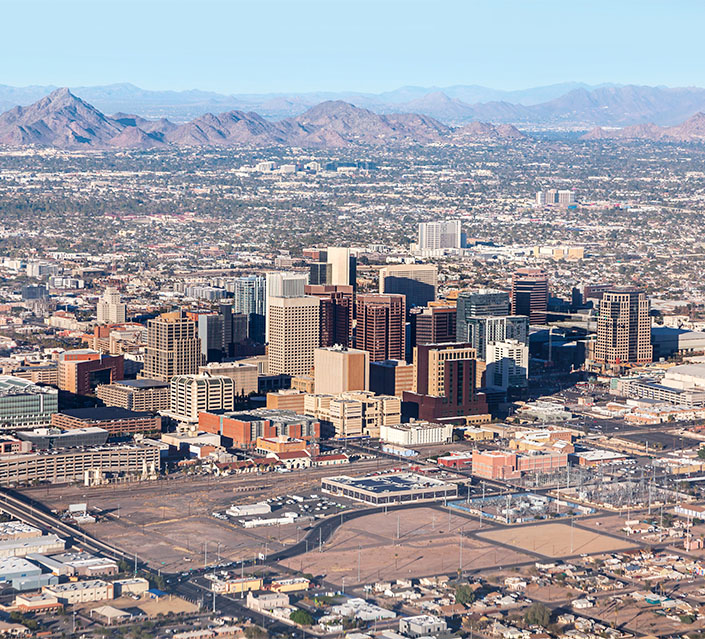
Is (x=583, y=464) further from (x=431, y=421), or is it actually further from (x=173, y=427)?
(x=173, y=427)

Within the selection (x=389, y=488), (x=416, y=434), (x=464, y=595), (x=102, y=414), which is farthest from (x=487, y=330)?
(x=464, y=595)

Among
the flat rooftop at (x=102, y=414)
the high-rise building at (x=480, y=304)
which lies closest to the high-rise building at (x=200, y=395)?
the flat rooftop at (x=102, y=414)

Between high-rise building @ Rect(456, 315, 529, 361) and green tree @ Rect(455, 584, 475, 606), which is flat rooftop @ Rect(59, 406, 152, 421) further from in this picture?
green tree @ Rect(455, 584, 475, 606)

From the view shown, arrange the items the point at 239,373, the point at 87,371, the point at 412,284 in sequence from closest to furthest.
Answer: the point at 239,373, the point at 87,371, the point at 412,284

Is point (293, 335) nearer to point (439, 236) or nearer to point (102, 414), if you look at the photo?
point (102, 414)

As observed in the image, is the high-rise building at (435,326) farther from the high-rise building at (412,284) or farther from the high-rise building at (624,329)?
the high-rise building at (412,284)

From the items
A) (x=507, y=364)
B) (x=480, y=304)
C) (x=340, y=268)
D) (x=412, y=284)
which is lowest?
(x=507, y=364)

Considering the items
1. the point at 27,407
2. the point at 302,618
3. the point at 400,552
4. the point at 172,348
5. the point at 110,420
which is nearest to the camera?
the point at 302,618

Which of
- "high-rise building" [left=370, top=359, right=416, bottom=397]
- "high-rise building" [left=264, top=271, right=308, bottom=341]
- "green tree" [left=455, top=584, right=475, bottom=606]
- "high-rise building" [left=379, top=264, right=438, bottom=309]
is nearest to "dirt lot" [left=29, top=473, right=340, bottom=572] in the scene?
"green tree" [left=455, top=584, right=475, bottom=606]
